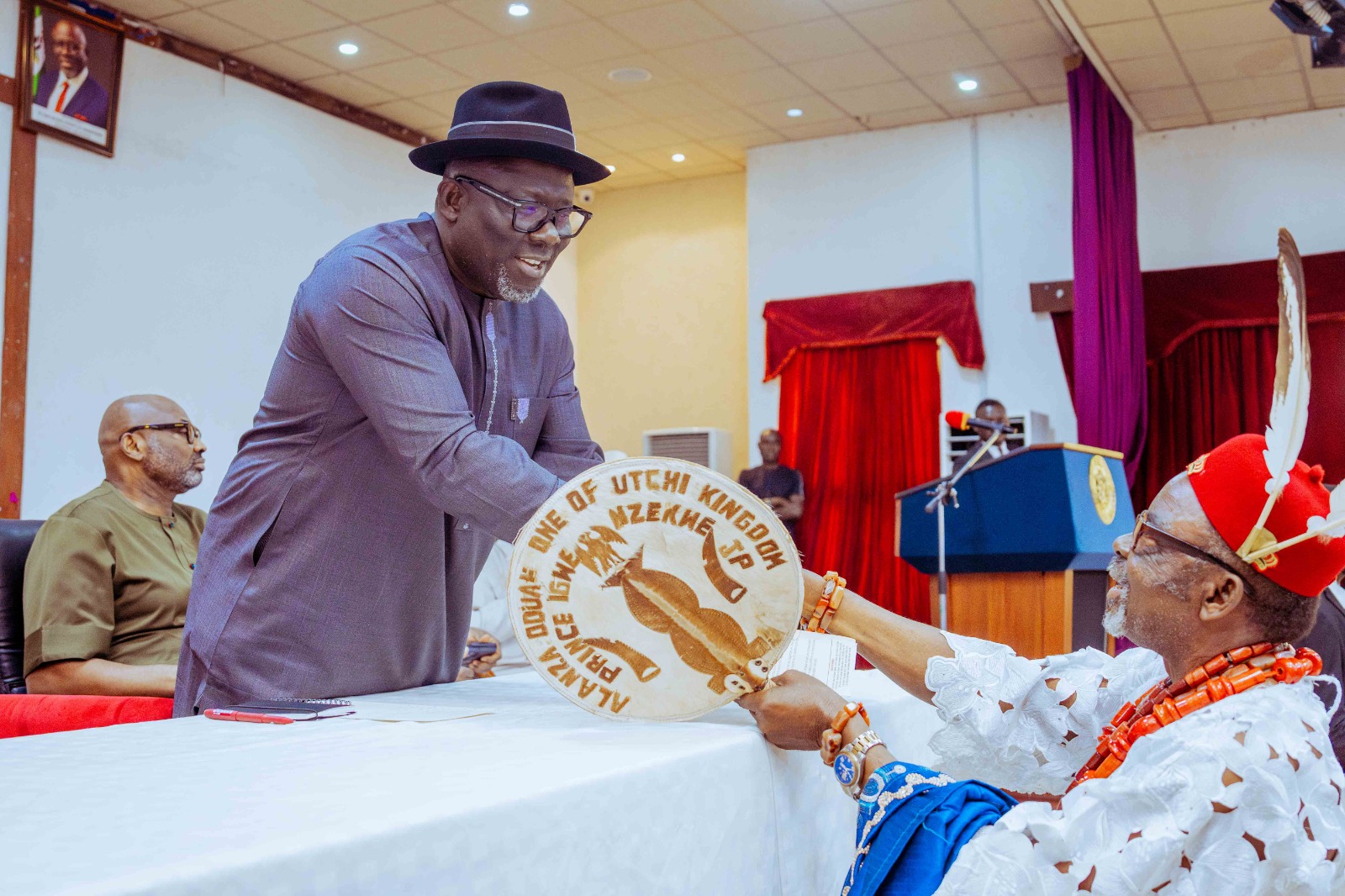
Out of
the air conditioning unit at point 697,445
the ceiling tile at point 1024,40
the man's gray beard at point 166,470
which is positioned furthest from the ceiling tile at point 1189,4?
the man's gray beard at point 166,470

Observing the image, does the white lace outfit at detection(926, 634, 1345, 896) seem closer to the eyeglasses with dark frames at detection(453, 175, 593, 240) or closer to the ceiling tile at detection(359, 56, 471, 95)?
the eyeglasses with dark frames at detection(453, 175, 593, 240)

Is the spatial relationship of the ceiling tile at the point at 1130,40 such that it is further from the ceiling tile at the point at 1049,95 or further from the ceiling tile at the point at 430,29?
the ceiling tile at the point at 430,29

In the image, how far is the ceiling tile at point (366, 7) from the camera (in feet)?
22.1

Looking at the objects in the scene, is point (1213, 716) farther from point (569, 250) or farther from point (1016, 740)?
point (569, 250)

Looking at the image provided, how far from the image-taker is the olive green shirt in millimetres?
2768

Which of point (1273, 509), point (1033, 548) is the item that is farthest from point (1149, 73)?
point (1273, 509)

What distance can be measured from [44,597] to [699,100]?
6.54 meters

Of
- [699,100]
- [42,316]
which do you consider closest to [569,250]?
[699,100]

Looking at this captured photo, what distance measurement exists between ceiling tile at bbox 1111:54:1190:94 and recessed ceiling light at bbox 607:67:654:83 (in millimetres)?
2968

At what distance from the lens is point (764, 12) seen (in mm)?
6984

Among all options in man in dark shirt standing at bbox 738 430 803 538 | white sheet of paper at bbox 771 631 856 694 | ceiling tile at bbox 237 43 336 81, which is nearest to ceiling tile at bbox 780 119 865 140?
man in dark shirt standing at bbox 738 430 803 538

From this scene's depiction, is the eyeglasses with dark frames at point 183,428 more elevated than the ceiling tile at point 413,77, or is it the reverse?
the ceiling tile at point 413,77

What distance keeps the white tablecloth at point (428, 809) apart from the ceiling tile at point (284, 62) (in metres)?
6.87

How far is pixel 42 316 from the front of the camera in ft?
20.7
